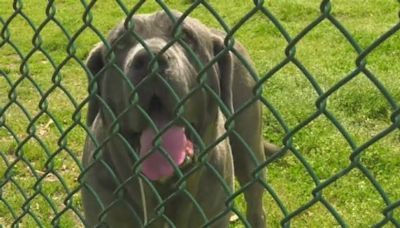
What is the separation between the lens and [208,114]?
3.36m

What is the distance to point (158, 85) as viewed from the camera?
9.12ft

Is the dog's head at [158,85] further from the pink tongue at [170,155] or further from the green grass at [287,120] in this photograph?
the green grass at [287,120]

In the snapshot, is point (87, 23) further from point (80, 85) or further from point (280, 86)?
point (80, 85)

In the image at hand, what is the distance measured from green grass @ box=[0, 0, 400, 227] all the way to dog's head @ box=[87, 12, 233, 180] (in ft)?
0.69

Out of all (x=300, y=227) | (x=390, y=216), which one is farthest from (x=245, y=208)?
(x=390, y=216)

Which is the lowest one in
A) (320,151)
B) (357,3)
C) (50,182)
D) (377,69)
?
(320,151)

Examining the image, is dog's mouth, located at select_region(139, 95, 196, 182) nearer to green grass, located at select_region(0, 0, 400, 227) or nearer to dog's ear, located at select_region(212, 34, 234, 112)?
green grass, located at select_region(0, 0, 400, 227)

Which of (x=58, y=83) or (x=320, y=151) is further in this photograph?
(x=320, y=151)

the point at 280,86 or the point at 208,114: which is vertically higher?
the point at 280,86

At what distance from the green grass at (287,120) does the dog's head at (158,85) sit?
212 mm

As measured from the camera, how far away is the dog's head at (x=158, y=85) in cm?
269

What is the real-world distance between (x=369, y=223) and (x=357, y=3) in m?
6.47

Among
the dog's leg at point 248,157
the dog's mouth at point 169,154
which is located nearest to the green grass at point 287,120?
the dog's leg at point 248,157

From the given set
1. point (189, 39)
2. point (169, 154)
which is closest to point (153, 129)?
point (169, 154)
